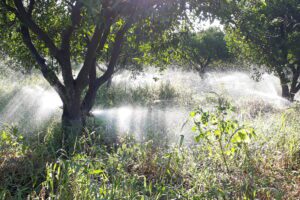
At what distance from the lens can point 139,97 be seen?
39.7 ft

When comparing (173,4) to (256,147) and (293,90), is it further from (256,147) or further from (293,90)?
Result: (293,90)

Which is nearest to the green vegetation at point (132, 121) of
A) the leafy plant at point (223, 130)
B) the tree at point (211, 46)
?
the leafy plant at point (223, 130)

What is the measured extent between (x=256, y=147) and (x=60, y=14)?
5.35 m

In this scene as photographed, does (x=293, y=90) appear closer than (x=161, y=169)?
No

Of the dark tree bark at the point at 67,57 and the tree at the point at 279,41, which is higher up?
the tree at the point at 279,41

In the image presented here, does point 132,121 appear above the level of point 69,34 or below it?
below

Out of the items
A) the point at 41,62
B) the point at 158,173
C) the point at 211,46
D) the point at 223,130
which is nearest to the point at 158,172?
the point at 158,173

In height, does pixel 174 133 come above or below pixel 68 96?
below

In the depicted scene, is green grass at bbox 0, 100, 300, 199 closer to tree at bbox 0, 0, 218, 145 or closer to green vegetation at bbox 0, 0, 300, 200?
green vegetation at bbox 0, 0, 300, 200

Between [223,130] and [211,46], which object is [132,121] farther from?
[211,46]

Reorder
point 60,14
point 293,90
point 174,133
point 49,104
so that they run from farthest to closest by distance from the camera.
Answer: point 293,90 → point 49,104 → point 60,14 → point 174,133

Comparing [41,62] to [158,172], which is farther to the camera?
[41,62]

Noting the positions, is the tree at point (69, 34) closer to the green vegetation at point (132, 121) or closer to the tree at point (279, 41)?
the green vegetation at point (132, 121)

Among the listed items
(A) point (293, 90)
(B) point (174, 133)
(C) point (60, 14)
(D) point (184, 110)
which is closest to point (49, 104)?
(C) point (60, 14)
